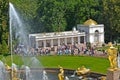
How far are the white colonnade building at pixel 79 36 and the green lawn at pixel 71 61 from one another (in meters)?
13.5

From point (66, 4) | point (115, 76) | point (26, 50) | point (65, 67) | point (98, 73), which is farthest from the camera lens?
point (66, 4)

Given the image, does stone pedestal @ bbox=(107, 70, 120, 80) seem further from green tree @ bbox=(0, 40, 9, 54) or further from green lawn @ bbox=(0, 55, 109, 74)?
green tree @ bbox=(0, 40, 9, 54)

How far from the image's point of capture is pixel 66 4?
260ft

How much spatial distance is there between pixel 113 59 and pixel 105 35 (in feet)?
145

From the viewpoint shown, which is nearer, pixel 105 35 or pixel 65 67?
pixel 65 67

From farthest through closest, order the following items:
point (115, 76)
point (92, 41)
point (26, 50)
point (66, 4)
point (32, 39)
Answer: point (66, 4) → point (92, 41) → point (32, 39) → point (26, 50) → point (115, 76)

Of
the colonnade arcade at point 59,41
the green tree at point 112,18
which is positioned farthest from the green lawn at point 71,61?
the green tree at point 112,18

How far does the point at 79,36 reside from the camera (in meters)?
73.7

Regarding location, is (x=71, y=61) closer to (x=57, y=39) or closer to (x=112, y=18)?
(x=57, y=39)

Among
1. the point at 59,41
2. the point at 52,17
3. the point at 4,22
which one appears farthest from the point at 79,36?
the point at 4,22

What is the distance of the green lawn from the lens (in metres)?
48.9

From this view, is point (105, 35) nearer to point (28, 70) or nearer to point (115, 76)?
point (28, 70)

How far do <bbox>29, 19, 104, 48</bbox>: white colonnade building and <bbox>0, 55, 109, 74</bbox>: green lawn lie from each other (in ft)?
44.4

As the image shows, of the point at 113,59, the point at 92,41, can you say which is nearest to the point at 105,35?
the point at 92,41
